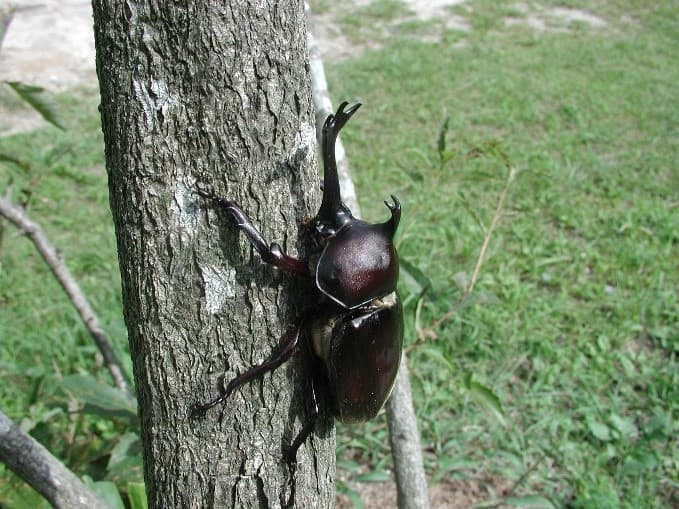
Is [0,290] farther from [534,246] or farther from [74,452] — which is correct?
[534,246]

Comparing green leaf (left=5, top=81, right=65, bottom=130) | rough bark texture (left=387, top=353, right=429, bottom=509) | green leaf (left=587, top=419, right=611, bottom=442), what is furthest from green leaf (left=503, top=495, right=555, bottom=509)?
green leaf (left=5, top=81, right=65, bottom=130)

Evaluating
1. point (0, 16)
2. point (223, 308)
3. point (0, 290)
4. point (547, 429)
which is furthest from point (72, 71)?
point (223, 308)

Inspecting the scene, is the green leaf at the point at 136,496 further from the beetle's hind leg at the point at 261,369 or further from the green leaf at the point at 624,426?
the green leaf at the point at 624,426

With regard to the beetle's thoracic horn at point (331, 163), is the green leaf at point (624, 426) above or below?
below

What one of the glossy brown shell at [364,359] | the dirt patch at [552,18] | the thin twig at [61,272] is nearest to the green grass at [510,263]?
the thin twig at [61,272]

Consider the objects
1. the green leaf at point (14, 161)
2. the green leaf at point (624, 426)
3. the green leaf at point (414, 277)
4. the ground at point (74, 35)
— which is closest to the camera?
the green leaf at point (14, 161)
